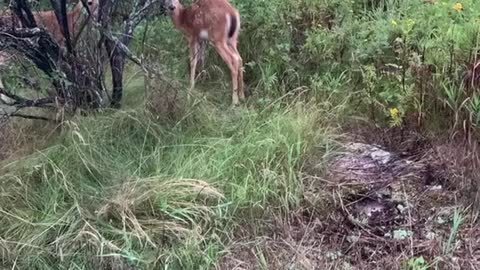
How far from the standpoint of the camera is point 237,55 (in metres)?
6.19

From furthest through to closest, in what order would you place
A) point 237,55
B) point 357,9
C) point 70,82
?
point 357,9 < point 237,55 < point 70,82

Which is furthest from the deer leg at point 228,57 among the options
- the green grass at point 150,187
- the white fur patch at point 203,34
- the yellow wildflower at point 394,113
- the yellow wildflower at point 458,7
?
the yellow wildflower at point 458,7

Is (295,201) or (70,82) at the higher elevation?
(70,82)

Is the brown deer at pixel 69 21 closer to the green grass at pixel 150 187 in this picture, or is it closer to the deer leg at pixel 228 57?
the green grass at pixel 150 187

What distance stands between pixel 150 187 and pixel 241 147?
2.06 feet

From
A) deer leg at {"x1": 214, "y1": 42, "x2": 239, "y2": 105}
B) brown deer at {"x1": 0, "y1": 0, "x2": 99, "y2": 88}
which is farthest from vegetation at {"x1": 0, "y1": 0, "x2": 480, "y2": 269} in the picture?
brown deer at {"x1": 0, "y1": 0, "x2": 99, "y2": 88}

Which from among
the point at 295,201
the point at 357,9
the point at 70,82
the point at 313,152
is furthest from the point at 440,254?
the point at 357,9

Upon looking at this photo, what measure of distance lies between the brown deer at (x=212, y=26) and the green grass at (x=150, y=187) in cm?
122

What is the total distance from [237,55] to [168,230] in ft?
8.35

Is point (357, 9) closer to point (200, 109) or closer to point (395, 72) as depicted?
point (395, 72)

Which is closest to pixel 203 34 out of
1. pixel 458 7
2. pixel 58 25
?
pixel 58 25

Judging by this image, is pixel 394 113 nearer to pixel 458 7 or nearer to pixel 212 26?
pixel 458 7

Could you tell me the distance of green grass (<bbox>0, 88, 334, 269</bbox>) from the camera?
12.7 ft

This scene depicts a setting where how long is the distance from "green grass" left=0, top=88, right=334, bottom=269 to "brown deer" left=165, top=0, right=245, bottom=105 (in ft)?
3.99
